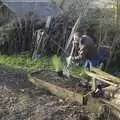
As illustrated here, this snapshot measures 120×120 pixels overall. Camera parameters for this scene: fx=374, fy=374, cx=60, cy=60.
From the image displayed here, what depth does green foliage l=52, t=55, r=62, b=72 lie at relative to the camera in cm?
983

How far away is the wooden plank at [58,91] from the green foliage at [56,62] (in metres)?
0.93

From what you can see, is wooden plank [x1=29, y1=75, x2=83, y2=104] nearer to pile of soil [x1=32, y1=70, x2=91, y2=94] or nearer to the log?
the log

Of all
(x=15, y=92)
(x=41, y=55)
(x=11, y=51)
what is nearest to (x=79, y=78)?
(x=15, y=92)

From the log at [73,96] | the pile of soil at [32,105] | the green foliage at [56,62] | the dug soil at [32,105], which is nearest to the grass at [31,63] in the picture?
the green foliage at [56,62]

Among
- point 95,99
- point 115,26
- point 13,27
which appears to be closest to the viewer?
point 95,99

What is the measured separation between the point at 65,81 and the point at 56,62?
1807 mm

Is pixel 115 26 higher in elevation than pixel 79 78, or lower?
higher

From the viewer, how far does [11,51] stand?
12.1 m

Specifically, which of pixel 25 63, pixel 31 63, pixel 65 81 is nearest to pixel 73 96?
pixel 65 81

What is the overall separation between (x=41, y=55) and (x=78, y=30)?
137 centimetres

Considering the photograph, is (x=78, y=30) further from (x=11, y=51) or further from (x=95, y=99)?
(x=95, y=99)

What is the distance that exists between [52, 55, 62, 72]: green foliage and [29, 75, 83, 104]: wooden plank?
0.93 meters

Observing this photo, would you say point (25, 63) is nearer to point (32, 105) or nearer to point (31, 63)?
point (31, 63)

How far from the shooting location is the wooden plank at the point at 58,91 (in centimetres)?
758
